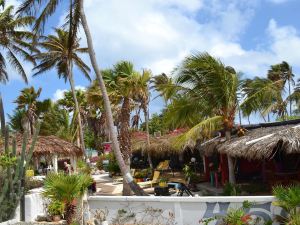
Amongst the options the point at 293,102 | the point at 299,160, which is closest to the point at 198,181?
the point at 299,160

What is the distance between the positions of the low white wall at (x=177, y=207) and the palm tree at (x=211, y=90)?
561cm

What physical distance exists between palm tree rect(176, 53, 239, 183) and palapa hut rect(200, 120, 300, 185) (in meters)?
0.80

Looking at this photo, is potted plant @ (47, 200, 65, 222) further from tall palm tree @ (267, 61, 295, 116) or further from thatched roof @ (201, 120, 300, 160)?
tall palm tree @ (267, 61, 295, 116)

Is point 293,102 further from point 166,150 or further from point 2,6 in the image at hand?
point 2,6

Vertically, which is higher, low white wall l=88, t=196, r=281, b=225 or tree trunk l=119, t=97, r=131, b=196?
tree trunk l=119, t=97, r=131, b=196

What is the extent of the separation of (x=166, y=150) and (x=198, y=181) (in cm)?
735

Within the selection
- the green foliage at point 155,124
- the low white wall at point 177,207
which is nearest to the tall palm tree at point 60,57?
the low white wall at point 177,207

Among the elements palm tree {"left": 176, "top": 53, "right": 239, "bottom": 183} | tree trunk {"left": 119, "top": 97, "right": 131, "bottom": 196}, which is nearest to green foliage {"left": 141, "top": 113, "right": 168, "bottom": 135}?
tree trunk {"left": 119, "top": 97, "right": 131, "bottom": 196}

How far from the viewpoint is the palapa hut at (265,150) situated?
12.8 m

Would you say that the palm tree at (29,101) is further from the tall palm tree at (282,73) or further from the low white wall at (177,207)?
the low white wall at (177,207)

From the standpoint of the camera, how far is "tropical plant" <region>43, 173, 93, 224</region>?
394 inches

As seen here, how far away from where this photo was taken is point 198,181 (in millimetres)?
20797

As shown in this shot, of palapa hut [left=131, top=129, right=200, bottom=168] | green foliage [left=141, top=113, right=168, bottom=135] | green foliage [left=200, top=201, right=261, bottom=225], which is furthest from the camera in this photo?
green foliage [left=141, top=113, right=168, bottom=135]

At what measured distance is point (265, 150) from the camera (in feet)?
42.0
